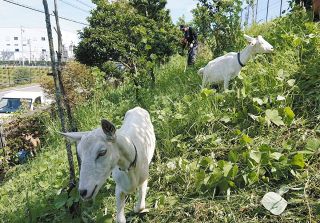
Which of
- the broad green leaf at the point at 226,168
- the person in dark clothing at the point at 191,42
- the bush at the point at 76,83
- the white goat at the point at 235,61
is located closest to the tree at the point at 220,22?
the person in dark clothing at the point at 191,42

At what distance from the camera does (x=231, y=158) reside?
3557 millimetres

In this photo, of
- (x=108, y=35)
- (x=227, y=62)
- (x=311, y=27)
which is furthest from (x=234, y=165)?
(x=108, y=35)

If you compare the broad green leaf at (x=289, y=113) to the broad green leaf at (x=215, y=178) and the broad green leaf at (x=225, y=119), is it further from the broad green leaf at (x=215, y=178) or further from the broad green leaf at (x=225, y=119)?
the broad green leaf at (x=215, y=178)

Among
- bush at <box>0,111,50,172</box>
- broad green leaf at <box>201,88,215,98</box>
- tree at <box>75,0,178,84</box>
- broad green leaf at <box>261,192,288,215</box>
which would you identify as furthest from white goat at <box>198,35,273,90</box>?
bush at <box>0,111,50,172</box>

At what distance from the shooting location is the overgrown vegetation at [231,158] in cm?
328

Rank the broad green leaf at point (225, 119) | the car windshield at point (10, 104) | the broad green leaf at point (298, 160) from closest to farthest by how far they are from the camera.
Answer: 1. the broad green leaf at point (298, 160)
2. the broad green leaf at point (225, 119)
3. the car windshield at point (10, 104)

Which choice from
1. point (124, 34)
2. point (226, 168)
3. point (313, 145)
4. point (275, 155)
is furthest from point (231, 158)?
point (124, 34)

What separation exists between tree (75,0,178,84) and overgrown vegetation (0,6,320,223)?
3.87 metres

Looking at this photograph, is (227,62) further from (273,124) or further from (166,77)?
(166,77)

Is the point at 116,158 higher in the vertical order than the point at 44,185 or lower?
higher

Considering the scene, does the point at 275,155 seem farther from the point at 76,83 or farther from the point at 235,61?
the point at 76,83

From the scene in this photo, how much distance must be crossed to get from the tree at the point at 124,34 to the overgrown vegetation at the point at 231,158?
3.87 metres

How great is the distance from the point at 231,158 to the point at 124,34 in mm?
7565

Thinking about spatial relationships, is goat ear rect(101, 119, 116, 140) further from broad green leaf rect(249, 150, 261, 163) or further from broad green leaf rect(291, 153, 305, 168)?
broad green leaf rect(291, 153, 305, 168)
